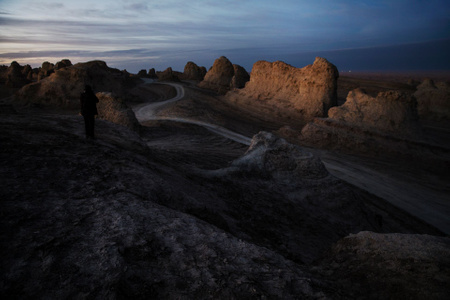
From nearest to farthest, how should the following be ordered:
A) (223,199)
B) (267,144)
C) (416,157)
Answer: (223,199)
(267,144)
(416,157)

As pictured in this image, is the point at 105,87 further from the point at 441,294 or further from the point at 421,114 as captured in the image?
the point at 421,114

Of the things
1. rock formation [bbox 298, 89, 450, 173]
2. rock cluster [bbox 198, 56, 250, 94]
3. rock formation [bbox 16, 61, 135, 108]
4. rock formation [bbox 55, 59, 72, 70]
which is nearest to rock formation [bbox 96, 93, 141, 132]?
rock formation [bbox 16, 61, 135, 108]

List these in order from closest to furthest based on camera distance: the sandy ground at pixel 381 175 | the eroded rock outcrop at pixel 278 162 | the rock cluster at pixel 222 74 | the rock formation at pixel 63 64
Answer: the eroded rock outcrop at pixel 278 162, the sandy ground at pixel 381 175, the rock cluster at pixel 222 74, the rock formation at pixel 63 64

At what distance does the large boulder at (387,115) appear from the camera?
645 inches

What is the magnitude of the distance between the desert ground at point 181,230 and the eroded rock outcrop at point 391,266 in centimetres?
1

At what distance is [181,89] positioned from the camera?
35031mm

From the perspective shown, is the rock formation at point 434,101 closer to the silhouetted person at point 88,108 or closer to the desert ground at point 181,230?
the desert ground at point 181,230

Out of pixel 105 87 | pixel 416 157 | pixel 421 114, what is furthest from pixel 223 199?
pixel 421 114

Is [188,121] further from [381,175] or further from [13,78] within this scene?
[13,78]

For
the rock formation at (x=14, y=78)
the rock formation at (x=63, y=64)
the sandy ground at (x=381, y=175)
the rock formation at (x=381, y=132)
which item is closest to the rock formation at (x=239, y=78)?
the sandy ground at (x=381, y=175)

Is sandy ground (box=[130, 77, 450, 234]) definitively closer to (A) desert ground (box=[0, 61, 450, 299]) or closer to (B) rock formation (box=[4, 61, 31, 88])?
(A) desert ground (box=[0, 61, 450, 299])

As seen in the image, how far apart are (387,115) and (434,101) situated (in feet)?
52.7

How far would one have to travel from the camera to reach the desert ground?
250cm

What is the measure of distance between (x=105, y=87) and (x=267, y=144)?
22.9 m
